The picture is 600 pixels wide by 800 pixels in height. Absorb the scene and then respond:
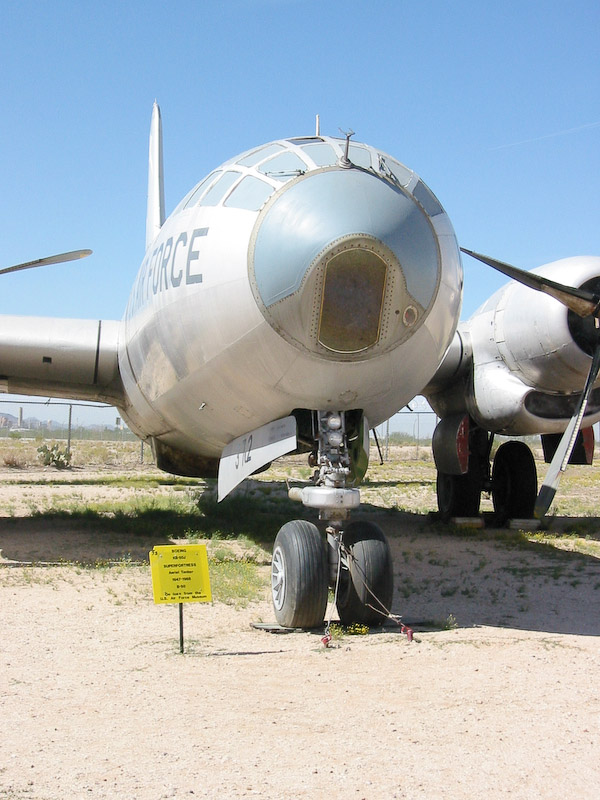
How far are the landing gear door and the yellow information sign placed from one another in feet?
3.85

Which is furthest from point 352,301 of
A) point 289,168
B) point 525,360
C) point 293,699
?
point 525,360

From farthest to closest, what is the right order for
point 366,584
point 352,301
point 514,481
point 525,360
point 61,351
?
1. point 514,481
2. point 61,351
3. point 525,360
4. point 366,584
5. point 352,301

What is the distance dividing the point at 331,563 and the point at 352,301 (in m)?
2.11

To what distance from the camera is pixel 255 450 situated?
23.2ft

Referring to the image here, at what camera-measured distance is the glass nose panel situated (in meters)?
5.74

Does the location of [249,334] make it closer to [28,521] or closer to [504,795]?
[504,795]

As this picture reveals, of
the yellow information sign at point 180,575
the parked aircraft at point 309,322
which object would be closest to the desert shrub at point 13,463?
the parked aircraft at point 309,322

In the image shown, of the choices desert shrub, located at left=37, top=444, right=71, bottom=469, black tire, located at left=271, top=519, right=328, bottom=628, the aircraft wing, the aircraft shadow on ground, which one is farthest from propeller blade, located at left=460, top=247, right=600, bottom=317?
desert shrub, located at left=37, top=444, right=71, bottom=469

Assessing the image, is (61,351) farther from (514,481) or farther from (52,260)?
(514,481)

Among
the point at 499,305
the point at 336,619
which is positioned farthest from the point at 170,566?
the point at 499,305

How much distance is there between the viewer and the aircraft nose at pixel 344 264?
5.74 metres

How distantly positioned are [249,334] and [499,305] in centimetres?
587

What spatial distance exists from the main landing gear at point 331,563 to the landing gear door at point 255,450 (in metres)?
0.32

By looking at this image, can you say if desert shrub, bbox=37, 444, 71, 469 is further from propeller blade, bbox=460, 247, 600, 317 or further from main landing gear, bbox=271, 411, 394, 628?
main landing gear, bbox=271, 411, 394, 628
